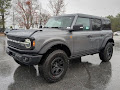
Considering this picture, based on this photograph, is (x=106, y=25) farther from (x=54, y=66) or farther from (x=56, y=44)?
(x=54, y=66)

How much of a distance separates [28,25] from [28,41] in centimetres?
2211

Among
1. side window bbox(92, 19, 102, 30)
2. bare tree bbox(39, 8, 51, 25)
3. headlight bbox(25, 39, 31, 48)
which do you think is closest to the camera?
headlight bbox(25, 39, 31, 48)

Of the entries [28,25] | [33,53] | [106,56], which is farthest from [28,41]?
[28,25]

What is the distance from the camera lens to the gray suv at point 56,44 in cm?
278

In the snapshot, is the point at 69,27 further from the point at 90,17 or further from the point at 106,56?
the point at 106,56

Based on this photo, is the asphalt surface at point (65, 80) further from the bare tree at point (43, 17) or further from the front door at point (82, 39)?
the bare tree at point (43, 17)

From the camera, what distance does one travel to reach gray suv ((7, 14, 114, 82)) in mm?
2779

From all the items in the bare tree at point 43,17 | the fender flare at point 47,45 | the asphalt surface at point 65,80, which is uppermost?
the bare tree at point 43,17

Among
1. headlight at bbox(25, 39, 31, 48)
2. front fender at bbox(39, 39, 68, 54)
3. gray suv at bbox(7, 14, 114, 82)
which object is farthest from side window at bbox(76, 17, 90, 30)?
headlight at bbox(25, 39, 31, 48)

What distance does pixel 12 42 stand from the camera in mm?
3316

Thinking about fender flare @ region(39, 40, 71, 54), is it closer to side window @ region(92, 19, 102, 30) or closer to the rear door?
the rear door

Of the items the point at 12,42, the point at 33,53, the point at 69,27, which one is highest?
the point at 69,27

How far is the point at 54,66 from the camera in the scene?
10.2ft

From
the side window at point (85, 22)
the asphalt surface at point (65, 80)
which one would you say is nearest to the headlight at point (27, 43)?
the asphalt surface at point (65, 80)
